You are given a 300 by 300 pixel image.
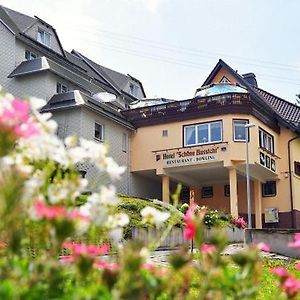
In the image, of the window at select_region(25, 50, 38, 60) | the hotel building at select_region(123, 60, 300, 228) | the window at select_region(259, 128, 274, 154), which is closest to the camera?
the hotel building at select_region(123, 60, 300, 228)

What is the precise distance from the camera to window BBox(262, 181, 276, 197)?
116ft

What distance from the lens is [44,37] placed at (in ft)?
115

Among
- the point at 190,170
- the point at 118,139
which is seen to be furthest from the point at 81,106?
the point at 190,170

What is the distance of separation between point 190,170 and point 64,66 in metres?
9.69

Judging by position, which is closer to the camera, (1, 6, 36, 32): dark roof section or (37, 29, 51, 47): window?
(1, 6, 36, 32): dark roof section

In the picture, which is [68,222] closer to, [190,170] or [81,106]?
[81,106]

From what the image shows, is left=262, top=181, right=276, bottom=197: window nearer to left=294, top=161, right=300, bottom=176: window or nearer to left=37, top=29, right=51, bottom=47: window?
left=294, top=161, right=300, bottom=176: window

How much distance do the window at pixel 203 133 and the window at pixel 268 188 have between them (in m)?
5.49

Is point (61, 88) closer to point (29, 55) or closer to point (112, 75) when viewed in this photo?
point (29, 55)

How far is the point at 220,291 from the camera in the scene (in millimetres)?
2539

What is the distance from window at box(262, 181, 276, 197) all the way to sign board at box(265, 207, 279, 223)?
36.1 inches

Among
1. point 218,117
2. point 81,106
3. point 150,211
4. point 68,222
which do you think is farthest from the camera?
point 218,117

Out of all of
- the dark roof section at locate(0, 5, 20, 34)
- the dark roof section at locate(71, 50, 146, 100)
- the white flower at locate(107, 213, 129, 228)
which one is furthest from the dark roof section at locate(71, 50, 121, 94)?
the white flower at locate(107, 213, 129, 228)

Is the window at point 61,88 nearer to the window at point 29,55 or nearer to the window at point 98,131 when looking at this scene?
the window at point 29,55
